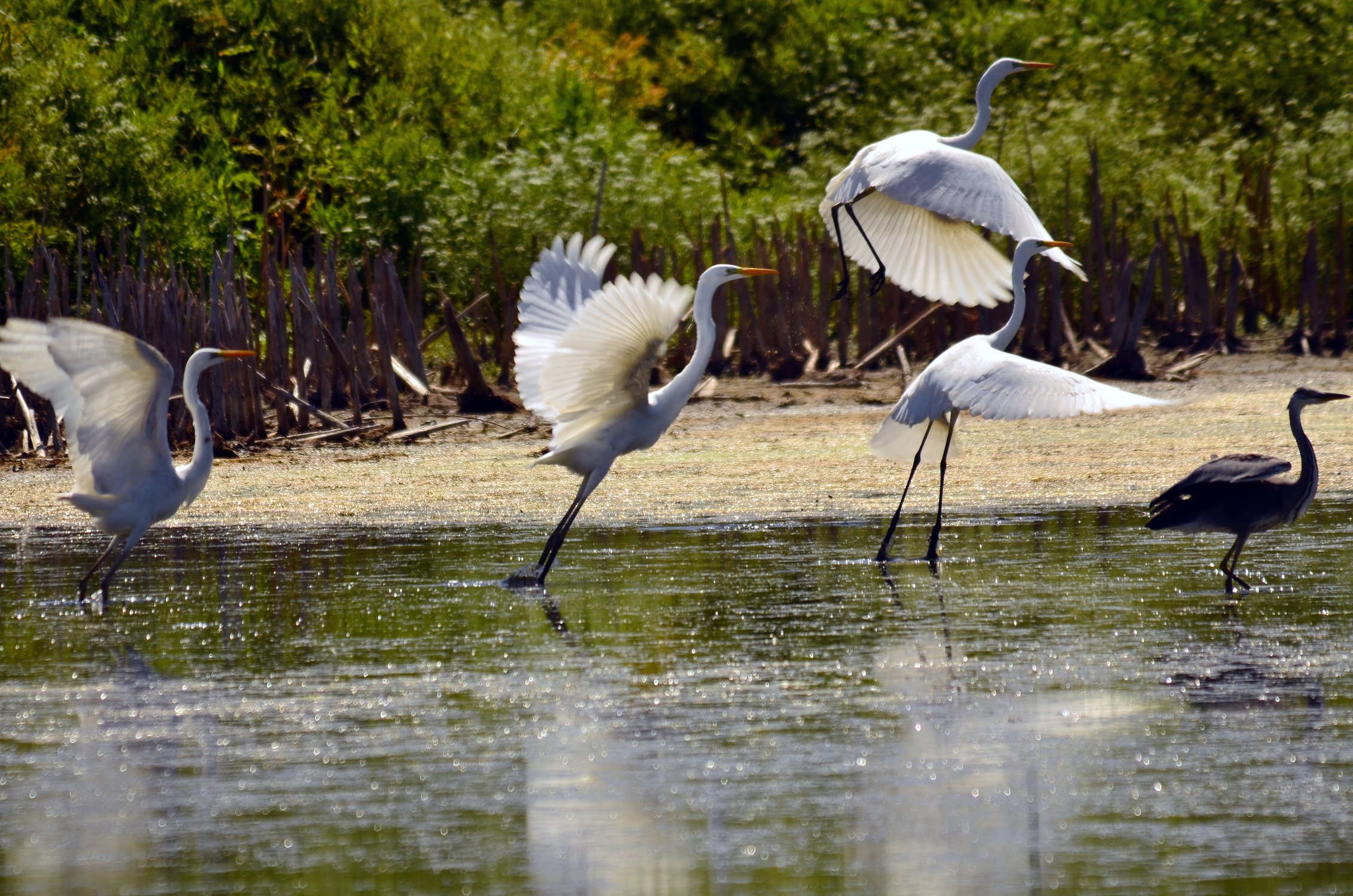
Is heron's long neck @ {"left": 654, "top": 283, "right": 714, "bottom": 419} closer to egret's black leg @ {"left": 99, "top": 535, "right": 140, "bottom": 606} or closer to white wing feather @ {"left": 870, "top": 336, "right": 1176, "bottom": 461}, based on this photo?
white wing feather @ {"left": 870, "top": 336, "right": 1176, "bottom": 461}

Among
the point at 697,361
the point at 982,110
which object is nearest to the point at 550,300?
the point at 697,361

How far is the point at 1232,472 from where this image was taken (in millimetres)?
7949

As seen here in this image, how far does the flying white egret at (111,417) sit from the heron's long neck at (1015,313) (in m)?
3.89

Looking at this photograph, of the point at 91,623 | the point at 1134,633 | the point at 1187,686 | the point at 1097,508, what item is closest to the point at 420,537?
the point at 91,623

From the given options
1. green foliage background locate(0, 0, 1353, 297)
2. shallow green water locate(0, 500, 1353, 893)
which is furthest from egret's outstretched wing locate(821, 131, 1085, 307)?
green foliage background locate(0, 0, 1353, 297)

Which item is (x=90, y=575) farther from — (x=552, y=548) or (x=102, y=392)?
(x=552, y=548)

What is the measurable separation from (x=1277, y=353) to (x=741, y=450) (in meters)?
7.32

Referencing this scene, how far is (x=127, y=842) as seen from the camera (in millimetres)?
4594

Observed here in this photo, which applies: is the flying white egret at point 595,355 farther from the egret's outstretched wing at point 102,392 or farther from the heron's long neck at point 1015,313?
the egret's outstretched wing at point 102,392

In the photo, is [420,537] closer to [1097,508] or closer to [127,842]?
[1097,508]

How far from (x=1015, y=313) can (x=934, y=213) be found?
1180 mm

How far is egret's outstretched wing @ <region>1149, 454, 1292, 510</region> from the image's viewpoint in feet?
25.9

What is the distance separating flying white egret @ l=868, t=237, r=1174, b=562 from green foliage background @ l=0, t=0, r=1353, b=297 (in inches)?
373

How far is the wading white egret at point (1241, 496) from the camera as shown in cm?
795
